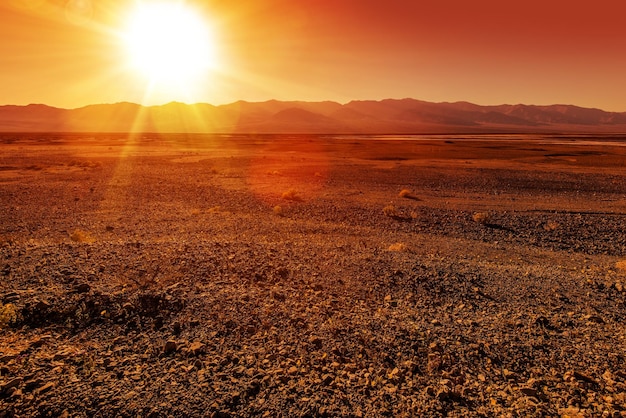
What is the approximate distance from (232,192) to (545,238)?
1525cm

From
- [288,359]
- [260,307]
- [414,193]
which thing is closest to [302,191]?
[414,193]

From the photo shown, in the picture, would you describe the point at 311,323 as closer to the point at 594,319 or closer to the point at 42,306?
the point at 42,306

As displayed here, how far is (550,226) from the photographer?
14086mm

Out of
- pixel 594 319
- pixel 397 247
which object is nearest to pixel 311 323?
pixel 594 319

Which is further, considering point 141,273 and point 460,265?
point 460,265

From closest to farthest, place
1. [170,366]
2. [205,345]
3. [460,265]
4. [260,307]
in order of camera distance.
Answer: [170,366] < [205,345] < [260,307] < [460,265]

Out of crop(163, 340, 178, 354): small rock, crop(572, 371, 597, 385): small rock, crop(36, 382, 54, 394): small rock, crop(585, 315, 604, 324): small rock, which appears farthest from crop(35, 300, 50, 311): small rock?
crop(585, 315, 604, 324): small rock

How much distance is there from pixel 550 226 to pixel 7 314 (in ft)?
52.8

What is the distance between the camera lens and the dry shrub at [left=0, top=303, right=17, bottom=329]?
5426 millimetres

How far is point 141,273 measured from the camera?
729 centimetres

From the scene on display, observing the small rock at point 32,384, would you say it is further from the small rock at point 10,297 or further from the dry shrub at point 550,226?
the dry shrub at point 550,226

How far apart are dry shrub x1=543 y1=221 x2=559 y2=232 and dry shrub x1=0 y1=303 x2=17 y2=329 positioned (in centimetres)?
1563

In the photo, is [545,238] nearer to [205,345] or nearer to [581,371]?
[581,371]

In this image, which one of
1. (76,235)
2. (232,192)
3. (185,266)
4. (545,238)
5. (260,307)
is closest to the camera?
(260,307)
